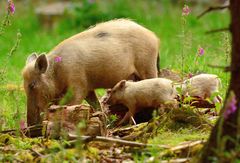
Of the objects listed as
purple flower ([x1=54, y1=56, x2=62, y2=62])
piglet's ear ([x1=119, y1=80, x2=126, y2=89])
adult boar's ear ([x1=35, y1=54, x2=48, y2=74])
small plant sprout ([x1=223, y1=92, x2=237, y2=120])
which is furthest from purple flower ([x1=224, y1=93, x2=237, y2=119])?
adult boar's ear ([x1=35, y1=54, x2=48, y2=74])

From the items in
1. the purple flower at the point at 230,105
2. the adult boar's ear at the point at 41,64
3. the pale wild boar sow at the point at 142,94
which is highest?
the purple flower at the point at 230,105

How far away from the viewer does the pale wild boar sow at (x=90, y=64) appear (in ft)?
23.4

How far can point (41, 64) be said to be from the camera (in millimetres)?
7078

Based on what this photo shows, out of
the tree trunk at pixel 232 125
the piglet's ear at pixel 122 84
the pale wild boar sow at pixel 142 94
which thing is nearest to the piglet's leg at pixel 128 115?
the pale wild boar sow at pixel 142 94

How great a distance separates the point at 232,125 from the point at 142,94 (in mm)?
2813

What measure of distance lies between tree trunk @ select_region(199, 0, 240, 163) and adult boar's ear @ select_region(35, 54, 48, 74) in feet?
10.7

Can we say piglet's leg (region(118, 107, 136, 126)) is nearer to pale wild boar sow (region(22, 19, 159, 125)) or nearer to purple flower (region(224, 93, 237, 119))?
pale wild boar sow (region(22, 19, 159, 125))

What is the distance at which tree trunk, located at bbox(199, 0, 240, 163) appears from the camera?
3861mm

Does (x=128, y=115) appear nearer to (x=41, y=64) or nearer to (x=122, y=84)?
(x=122, y=84)

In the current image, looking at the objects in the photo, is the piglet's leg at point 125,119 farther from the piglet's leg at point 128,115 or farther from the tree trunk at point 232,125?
the tree trunk at point 232,125

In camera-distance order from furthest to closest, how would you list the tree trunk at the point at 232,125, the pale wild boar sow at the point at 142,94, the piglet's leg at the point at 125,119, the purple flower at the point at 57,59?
the purple flower at the point at 57,59, the piglet's leg at the point at 125,119, the pale wild boar sow at the point at 142,94, the tree trunk at the point at 232,125

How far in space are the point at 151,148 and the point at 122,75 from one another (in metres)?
3.18

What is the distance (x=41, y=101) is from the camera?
7.07 metres

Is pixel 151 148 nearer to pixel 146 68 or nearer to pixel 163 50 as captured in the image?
pixel 146 68
